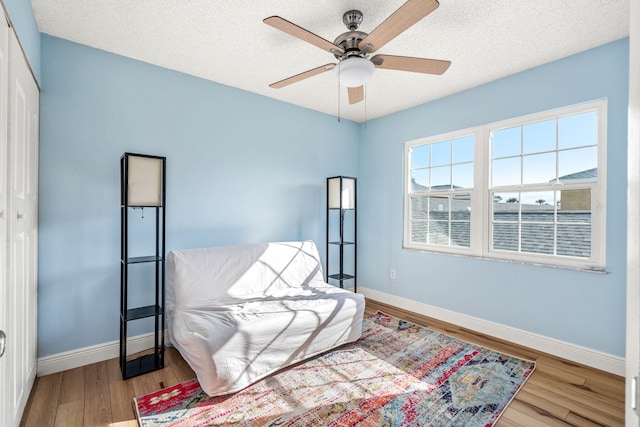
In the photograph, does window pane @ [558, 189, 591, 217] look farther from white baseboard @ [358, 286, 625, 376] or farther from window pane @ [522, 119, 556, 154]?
white baseboard @ [358, 286, 625, 376]

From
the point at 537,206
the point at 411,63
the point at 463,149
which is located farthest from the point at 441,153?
the point at 411,63

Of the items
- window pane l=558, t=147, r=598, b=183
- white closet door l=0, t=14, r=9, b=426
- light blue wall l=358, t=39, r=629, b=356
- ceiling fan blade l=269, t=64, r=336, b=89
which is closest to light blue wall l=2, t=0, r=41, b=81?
white closet door l=0, t=14, r=9, b=426

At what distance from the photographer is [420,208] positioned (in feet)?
12.6

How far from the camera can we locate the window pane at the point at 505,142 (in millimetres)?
3016

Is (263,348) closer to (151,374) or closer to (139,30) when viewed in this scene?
(151,374)

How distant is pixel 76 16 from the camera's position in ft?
7.08

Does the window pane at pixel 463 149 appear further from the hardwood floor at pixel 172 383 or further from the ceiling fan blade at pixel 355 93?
the hardwood floor at pixel 172 383

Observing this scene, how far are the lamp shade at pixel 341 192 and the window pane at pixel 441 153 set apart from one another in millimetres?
961

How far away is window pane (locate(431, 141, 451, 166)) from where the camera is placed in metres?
3.58

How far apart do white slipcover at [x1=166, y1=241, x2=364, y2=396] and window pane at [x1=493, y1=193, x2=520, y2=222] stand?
161cm

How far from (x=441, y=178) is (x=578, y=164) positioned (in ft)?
4.12

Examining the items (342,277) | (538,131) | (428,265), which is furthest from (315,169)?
(538,131)

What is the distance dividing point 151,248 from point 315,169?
6.82 feet

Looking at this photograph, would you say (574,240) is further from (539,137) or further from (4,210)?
(4,210)
